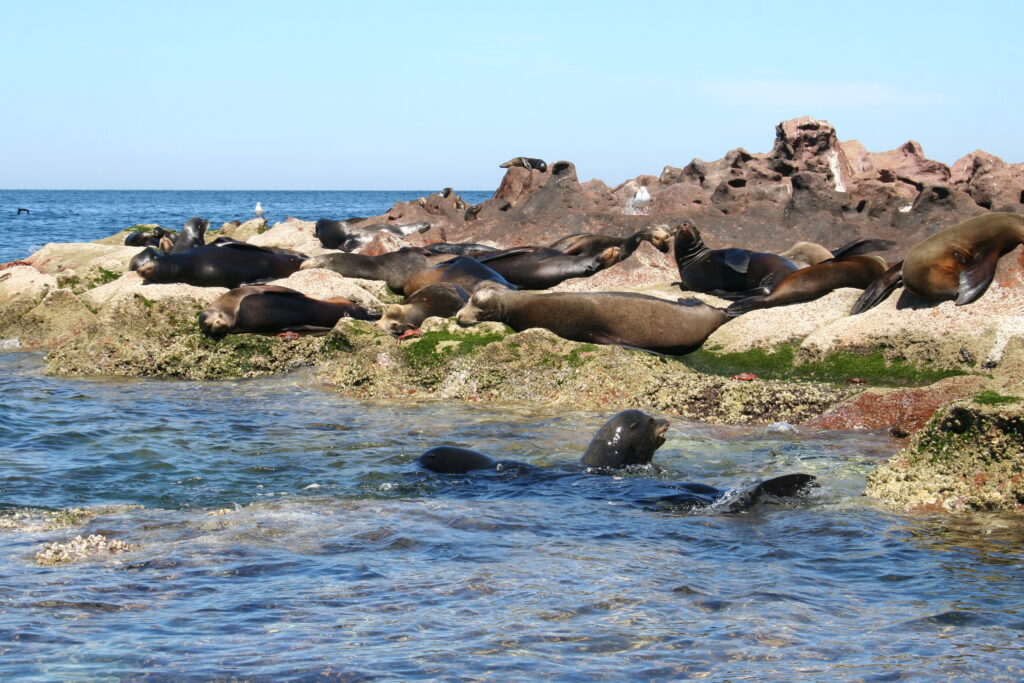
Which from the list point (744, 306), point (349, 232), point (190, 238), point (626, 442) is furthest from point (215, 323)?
point (190, 238)

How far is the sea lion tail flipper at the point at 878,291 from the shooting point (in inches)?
403

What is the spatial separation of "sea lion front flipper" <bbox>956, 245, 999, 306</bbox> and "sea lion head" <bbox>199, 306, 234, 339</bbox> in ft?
25.4

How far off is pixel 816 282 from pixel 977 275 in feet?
6.93

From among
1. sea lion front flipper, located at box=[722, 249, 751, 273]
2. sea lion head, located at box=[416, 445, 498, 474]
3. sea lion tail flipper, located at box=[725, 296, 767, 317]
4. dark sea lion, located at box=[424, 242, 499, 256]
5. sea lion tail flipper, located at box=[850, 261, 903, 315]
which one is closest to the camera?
Answer: sea lion head, located at box=[416, 445, 498, 474]

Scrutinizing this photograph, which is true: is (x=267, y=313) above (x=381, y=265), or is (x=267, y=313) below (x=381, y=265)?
below

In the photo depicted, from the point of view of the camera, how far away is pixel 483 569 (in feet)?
16.3

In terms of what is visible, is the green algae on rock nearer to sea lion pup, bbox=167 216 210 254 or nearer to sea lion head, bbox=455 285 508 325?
sea lion head, bbox=455 285 508 325

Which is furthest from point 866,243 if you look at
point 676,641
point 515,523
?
point 676,641

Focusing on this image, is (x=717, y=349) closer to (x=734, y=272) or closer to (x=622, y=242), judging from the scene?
(x=734, y=272)

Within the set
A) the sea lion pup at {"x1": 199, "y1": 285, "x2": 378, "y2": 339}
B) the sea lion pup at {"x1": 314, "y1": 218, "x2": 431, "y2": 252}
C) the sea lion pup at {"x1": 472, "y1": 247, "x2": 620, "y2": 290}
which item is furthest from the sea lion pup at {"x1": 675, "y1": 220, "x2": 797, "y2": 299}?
the sea lion pup at {"x1": 314, "y1": 218, "x2": 431, "y2": 252}

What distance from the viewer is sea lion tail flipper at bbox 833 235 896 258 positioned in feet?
49.6

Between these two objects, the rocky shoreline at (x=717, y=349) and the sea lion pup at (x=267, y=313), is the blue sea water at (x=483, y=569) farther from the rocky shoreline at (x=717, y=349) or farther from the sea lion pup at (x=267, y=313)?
the sea lion pup at (x=267, y=313)

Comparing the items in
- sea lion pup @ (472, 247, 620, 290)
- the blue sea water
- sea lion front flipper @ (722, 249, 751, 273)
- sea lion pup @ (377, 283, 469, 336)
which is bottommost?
the blue sea water

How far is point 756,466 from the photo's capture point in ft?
23.3
